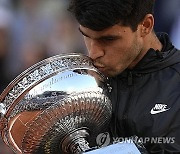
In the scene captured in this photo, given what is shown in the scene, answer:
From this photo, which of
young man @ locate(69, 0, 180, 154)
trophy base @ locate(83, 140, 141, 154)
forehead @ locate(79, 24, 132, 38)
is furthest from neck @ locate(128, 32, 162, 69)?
trophy base @ locate(83, 140, 141, 154)

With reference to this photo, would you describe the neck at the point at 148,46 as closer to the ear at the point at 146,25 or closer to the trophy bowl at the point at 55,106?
the ear at the point at 146,25

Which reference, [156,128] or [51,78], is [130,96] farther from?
[51,78]

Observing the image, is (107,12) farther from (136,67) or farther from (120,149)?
(120,149)

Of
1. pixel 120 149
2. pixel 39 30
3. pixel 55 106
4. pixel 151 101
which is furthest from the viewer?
pixel 39 30

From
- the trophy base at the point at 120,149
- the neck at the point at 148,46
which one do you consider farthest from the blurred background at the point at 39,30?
the trophy base at the point at 120,149

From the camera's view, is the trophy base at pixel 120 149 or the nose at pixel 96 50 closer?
the trophy base at pixel 120 149

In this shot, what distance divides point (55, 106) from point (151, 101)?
300mm

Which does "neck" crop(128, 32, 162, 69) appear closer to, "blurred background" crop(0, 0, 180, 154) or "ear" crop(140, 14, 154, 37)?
"ear" crop(140, 14, 154, 37)

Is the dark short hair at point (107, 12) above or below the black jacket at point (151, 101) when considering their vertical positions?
above

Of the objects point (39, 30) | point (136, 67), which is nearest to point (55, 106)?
point (136, 67)

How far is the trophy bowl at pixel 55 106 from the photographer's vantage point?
1471 millimetres

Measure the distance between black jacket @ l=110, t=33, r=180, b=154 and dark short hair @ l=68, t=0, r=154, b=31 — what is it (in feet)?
0.49

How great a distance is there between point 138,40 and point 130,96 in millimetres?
170

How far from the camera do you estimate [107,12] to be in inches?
57.7
